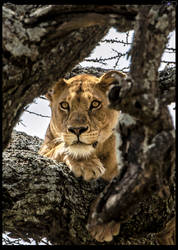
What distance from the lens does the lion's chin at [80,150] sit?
12.6 feet

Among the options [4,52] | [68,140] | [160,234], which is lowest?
[160,234]

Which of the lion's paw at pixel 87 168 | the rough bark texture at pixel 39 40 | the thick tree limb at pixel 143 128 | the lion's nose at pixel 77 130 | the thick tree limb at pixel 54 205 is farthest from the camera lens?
the lion's nose at pixel 77 130

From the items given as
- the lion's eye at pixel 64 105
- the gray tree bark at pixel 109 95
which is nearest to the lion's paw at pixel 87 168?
the gray tree bark at pixel 109 95

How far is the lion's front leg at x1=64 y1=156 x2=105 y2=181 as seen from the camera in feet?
10.8

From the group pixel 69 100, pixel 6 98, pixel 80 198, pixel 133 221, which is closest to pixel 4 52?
pixel 6 98

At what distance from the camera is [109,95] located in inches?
73.3

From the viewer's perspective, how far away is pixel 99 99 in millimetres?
4453

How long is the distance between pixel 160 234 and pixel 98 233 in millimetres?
1203

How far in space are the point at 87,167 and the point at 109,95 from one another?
1767 millimetres

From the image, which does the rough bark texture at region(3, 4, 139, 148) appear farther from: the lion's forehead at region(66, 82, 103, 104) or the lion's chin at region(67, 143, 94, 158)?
the lion's forehead at region(66, 82, 103, 104)

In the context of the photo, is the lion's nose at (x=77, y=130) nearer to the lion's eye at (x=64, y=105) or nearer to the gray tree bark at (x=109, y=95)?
the lion's eye at (x=64, y=105)

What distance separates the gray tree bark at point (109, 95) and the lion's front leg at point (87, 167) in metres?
0.48

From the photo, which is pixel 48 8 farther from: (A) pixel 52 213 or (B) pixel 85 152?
(B) pixel 85 152

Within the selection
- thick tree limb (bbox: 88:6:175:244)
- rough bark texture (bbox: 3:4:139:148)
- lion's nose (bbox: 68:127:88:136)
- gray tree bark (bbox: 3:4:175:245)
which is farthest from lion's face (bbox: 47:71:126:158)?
thick tree limb (bbox: 88:6:175:244)
